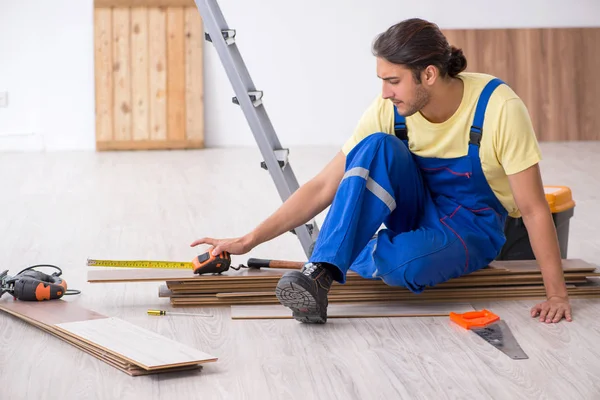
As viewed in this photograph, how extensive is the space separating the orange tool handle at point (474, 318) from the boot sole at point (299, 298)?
418 millimetres

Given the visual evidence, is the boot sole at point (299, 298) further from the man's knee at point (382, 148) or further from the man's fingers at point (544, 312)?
the man's fingers at point (544, 312)

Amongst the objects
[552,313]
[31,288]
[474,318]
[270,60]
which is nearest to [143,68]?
[270,60]

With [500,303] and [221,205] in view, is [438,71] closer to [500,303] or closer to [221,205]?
[500,303]

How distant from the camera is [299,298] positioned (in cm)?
273

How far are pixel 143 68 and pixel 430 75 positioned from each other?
543 cm

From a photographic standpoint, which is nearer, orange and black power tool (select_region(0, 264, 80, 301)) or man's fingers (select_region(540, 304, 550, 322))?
man's fingers (select_region(540, 304, 550, 322))

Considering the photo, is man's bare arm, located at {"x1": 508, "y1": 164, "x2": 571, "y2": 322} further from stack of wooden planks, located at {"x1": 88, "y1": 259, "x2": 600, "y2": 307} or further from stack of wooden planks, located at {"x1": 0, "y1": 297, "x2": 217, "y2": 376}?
stack of wooden planks, located at {"x1": 0, "y1": 297, "x2": 217, "y2": 376}

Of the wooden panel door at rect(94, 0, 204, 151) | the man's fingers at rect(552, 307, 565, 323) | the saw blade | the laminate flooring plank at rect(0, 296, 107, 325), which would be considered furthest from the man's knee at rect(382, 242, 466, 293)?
the wooden panel door at rect(94, 0, 204, 151)

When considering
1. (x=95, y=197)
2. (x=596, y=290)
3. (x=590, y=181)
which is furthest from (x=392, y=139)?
(x=590, y=181)

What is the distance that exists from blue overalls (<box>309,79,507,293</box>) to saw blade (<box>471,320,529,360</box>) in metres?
0.24

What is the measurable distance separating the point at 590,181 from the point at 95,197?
3206mm

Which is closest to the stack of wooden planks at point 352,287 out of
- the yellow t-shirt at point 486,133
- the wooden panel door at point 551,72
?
the yellow t-shirt at point 486,133

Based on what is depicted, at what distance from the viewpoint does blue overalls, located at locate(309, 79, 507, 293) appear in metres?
2.79

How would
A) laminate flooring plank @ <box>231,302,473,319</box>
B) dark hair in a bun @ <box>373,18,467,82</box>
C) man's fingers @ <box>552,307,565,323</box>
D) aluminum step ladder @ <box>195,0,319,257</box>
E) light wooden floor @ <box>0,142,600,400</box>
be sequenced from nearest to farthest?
light wooden floor @ <box>0,142,600,400</box>
dark hair in a bun @ <box>373,18,467,82</box>
man's fingers @ <box>552,307,565,323</box>
laminate flooring plank @ <box>231,302,473,319</box>
aluminum step ladder @ <box>195,0,319,257</box>
